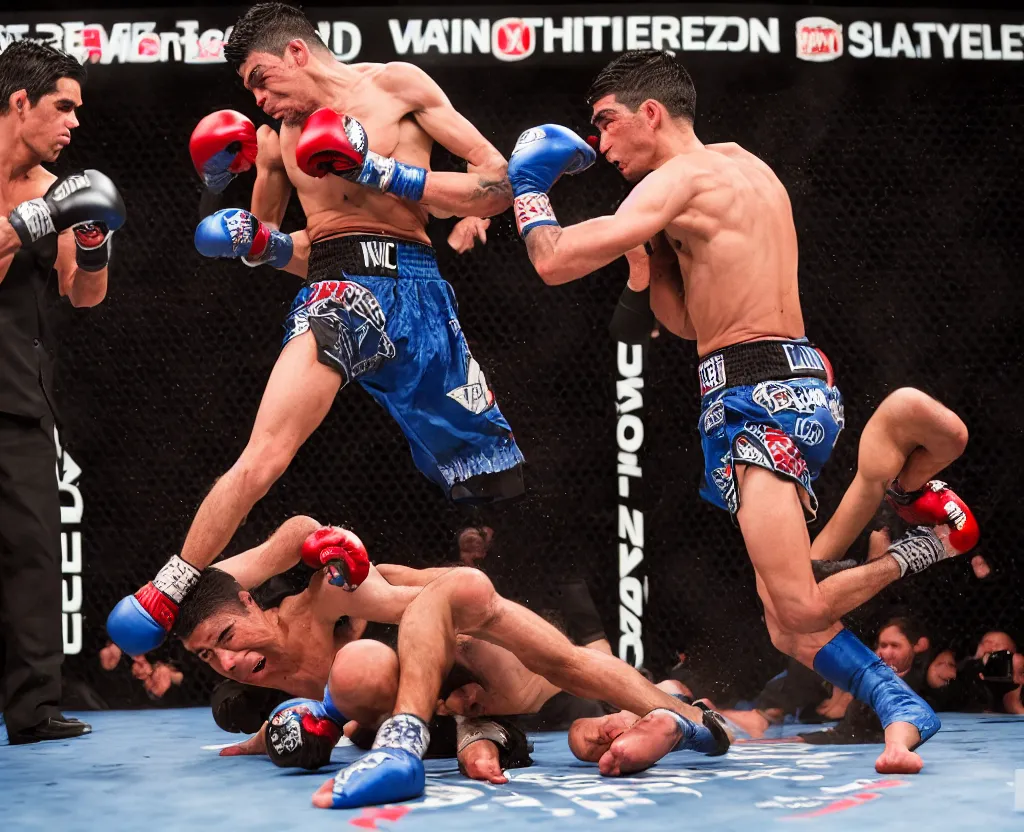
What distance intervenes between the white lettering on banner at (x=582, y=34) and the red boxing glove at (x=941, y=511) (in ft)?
5.57

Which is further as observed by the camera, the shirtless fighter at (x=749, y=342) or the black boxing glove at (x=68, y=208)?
the black boxing glove at (x=68, y=208)

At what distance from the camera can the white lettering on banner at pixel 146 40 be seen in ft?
13.4

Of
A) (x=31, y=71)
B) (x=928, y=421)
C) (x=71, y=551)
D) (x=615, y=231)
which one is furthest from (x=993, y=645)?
(x=31, y=71)

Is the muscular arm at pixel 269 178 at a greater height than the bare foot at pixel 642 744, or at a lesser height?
greater

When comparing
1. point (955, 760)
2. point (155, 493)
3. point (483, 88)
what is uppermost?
point (483, 88)

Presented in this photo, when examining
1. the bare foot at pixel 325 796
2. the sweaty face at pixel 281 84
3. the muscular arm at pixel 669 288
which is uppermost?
the sweaty face at pixel 281 84

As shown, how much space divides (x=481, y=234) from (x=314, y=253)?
600 mm

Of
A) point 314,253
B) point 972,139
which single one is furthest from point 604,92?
point 972,139

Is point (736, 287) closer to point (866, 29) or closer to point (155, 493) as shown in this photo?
point (866, 29)

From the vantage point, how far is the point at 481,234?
12.1 feet

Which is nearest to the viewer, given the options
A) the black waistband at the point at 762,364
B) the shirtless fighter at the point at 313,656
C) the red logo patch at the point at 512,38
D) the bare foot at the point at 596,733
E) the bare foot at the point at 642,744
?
the bare foot at the point at 642,744

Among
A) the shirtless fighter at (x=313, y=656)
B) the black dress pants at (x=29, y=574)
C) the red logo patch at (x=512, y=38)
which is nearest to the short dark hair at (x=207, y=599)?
the shirtless fighter at (x=313, y=656)

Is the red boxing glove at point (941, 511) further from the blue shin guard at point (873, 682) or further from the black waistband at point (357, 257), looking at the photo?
the black waistband at point (357, 257)

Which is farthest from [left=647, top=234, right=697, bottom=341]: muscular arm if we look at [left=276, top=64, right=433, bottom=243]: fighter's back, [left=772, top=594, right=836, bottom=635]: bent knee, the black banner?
the black banner
